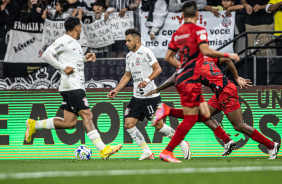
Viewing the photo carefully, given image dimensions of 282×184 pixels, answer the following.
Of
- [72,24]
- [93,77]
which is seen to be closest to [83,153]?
[72,24]

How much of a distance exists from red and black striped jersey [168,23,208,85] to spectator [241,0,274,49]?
618 centimetres

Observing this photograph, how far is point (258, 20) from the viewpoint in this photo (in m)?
12.7

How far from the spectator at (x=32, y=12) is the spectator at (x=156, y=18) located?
2.95 metres

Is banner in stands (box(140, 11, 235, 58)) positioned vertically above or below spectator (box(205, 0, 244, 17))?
below

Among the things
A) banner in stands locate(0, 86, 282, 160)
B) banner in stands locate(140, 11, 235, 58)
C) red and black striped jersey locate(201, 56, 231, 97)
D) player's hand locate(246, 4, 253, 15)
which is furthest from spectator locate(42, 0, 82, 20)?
red and black striped jersey locate(201, 56, 231, 97)

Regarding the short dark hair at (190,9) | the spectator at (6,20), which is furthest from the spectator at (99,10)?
the short dark hair at (190,9)

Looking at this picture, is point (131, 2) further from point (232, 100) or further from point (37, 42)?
point (232, 100)

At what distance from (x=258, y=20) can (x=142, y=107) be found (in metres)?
5.30

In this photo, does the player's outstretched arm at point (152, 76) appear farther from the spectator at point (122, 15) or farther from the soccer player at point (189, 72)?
the spectator at point (122, 15)

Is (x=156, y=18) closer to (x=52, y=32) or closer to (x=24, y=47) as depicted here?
(x=52, y=32)

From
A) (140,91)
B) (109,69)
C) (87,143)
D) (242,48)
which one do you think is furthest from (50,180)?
(242,48)

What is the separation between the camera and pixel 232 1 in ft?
42.6

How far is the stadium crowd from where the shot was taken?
12.7 m

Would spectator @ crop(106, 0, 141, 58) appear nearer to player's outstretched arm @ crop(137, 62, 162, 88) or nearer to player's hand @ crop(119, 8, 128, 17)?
player's hand @ crop(119, 8, 128, 17)
